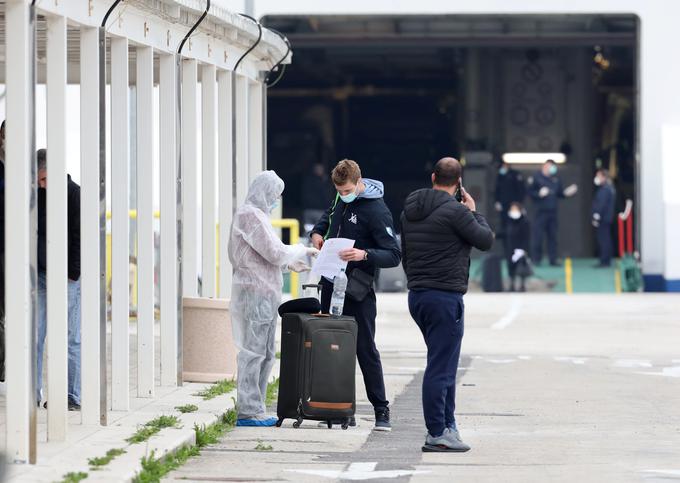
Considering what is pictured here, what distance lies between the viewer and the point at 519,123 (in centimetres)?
4700

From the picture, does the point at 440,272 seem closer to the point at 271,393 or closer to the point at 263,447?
the point at 263,447

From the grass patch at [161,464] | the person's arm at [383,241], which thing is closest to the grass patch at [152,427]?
the grass patch at [161,464]

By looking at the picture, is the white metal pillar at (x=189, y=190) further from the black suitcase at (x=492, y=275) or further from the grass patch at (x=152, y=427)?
the black suitcase at (x=492, y=275)

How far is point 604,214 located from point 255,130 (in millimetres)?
19797

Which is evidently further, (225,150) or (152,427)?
(225,150)

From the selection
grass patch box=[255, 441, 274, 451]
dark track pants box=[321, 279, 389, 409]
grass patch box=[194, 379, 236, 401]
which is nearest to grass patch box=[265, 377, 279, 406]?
grass patch box=[194, 379, 236, 401]

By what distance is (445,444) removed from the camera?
9.88 metres

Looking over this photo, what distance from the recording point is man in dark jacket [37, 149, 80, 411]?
11359mm

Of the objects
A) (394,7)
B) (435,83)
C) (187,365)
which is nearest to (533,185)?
(394,7)

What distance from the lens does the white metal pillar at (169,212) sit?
12.7 m

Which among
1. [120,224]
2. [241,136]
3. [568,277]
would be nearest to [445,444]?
[120,224]

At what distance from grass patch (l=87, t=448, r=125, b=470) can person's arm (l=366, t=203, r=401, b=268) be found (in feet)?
7.44

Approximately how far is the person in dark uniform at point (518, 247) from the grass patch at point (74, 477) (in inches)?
911

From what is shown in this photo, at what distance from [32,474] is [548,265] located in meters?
27.9
